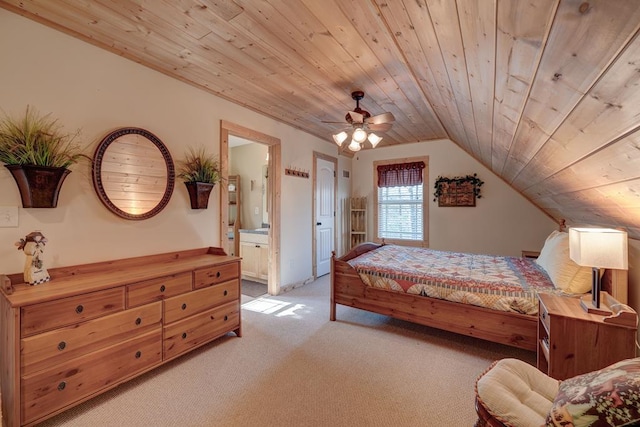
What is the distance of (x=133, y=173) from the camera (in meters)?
2.40

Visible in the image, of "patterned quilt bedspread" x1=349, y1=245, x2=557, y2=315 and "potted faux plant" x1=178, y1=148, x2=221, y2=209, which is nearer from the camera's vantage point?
"patterned quilt bedspread" x1=349, y1=245, x2=557, y2=315

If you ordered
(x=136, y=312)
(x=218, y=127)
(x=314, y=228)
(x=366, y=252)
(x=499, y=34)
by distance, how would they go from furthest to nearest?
(x=314, y=228), (x=366, y=252), (x=218, y=127), (x=136, y=312), (x=499, y=34)

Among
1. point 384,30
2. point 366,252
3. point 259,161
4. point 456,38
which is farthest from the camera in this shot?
point 259,161

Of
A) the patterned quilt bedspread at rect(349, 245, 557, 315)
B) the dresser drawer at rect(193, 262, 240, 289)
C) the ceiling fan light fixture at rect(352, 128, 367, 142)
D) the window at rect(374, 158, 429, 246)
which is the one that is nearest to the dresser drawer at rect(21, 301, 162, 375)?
the dresser drawer at rect(193, 262, 240, 289)

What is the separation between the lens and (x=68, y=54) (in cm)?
204

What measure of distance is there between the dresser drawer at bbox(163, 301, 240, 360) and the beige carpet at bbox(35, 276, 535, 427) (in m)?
0.15

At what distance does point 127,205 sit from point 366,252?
2781mm

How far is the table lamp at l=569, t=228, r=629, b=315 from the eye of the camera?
5.34 feet

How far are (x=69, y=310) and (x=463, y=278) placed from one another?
305 cm

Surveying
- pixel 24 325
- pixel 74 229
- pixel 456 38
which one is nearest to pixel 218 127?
pixel 74 229

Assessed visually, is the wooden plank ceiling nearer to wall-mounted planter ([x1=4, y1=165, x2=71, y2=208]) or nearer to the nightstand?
the nightstand

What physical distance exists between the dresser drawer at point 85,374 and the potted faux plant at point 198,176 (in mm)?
1294

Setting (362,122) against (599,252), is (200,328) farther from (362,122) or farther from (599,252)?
(599,252)

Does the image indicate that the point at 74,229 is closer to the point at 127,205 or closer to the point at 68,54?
the point at 127,205
